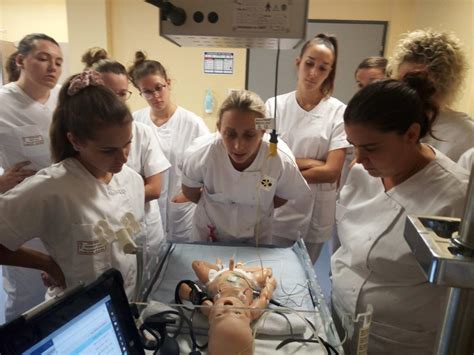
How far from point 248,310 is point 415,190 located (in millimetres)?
595

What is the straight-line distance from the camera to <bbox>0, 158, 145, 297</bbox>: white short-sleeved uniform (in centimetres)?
105

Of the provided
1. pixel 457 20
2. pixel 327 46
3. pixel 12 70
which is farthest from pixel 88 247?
pixel 457 20

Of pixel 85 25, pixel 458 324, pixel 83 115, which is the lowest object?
pixel 458 324

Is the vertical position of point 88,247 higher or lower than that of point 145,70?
lower

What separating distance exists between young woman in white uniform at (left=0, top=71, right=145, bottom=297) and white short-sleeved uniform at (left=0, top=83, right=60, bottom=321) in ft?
2.25

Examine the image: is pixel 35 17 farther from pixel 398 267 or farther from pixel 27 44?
pixel 398 267

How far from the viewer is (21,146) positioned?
1776 millimetres

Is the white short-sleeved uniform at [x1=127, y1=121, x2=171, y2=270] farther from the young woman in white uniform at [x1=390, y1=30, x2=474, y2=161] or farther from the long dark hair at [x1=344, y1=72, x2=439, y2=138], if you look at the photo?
the young woman in white uniform at [x1=390, y1=30, x2=474, y2=161]

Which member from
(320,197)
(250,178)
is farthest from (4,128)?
(320,197)

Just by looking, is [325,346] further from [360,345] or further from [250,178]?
[250,178]

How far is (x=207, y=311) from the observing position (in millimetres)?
1114

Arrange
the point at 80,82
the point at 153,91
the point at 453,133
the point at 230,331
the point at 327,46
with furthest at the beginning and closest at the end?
Result: the point at 153,91
the point at 327,46
the point at 453,133
the point at 80,82
the point at 230,331

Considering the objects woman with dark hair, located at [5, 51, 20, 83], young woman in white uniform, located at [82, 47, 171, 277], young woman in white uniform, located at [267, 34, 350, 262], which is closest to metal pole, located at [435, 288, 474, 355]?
young woman in white uniform, located at [82, 47, 171, 277]

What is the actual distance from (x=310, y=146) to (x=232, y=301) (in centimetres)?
119
